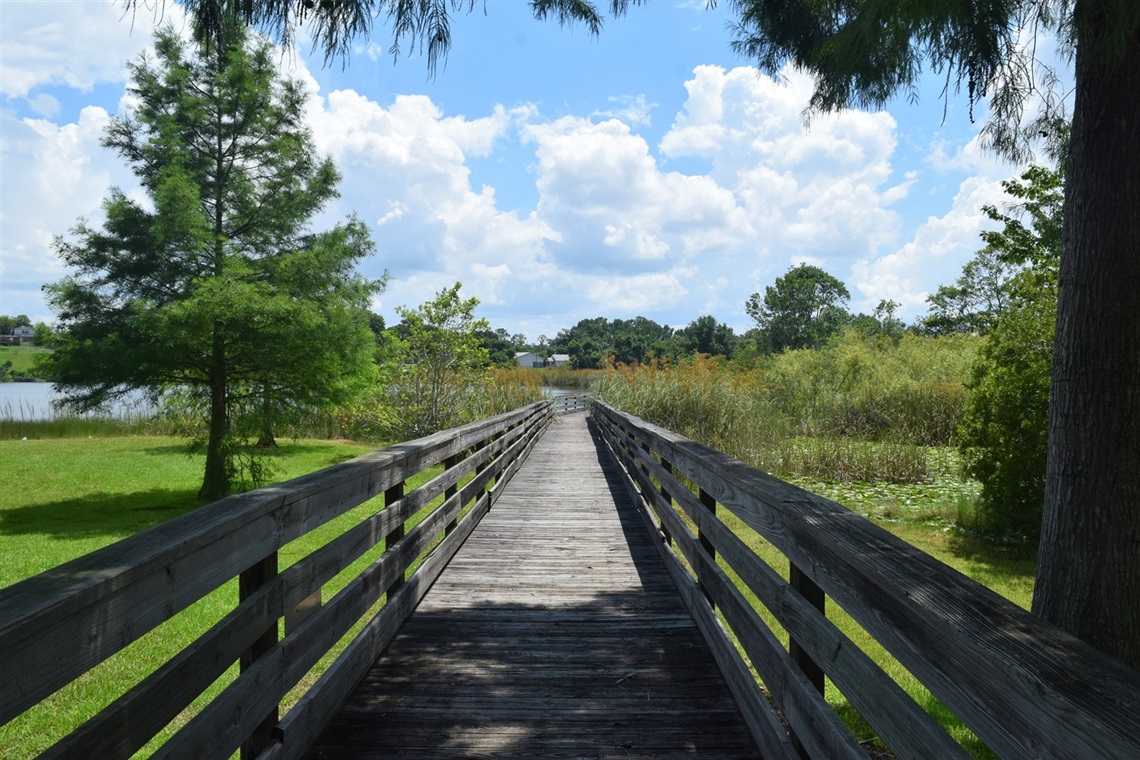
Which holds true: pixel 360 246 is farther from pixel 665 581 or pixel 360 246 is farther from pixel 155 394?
pixel 665 581

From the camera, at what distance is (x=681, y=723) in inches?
113

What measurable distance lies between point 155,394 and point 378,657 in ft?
39.0

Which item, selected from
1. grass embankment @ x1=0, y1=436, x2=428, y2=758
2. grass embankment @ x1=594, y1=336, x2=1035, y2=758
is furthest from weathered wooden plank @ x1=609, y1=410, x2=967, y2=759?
grass embankment @ x1=0, y1=436, x2=428, y2=758

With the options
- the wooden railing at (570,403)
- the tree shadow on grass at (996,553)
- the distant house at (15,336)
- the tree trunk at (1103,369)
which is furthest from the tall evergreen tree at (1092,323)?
the distant house at (15,336)

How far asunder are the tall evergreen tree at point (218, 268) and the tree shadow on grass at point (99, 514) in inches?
41.3

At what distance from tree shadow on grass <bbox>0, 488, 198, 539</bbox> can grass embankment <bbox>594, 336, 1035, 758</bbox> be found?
8.77m

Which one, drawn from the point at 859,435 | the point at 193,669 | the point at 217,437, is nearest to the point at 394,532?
the point at 193,669

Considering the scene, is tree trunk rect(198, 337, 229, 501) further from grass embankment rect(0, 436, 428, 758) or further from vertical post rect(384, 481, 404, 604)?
vertical post rect(384, 481, 404, 604)

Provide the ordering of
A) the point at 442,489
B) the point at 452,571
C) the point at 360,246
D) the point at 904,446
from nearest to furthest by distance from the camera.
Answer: the point at 442,489
the point at 452,571
the point at 904,446
the point at 360,246

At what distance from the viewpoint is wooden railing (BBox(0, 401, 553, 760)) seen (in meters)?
1.36

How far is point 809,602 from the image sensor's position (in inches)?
89.2

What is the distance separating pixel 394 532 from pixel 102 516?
32.9 ft

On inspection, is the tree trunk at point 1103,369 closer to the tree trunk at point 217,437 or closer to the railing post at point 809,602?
the railing post at point 809,602

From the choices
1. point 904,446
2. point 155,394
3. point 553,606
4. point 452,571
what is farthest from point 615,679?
point 155,394
